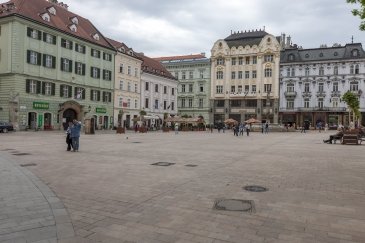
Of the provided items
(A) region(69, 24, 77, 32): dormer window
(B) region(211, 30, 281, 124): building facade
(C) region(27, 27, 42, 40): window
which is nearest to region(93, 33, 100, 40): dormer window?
(A) region(69, 24, 77, 32): dormer window

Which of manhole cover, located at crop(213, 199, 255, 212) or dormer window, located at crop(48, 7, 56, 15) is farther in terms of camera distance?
dormer window, located at crop(48, 7, 56, 15)

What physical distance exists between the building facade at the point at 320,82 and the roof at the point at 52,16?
3928 cm

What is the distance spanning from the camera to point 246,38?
76188 millimetres

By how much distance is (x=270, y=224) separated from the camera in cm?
548

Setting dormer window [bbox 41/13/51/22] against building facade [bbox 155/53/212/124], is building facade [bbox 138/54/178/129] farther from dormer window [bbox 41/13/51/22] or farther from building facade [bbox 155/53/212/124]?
dormer window [bbox 41/13/51/22]

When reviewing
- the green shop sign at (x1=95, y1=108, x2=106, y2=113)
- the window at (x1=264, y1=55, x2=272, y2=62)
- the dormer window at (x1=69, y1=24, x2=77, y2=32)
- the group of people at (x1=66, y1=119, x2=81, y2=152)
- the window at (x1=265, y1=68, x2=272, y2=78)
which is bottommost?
the group of people at (x1=66, y1=119, x2=81, y2=152)

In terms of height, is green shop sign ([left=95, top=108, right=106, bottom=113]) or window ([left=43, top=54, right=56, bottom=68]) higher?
window ([left=43, top=54, right=56, bottom=68])

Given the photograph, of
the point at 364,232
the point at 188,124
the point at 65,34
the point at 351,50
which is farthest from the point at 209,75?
the point at 364,232

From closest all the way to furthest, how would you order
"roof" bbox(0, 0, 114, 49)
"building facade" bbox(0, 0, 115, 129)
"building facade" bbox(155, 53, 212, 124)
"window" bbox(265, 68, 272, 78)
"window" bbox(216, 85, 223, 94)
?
"building facade" bbox(0, 0, 115, 129)
"roof" bbox(0, 0, 114, 49)
"window" bbox(265, 68, 272, 78)
"window" bbox(216, 85, 223, 94)
"building facade" bbox(155, 53, 212, 124)

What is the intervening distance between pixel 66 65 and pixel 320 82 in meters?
50.2

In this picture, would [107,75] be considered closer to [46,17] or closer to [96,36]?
[96,36]

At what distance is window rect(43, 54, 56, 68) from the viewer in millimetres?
41156

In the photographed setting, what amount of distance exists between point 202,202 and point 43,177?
4894mm

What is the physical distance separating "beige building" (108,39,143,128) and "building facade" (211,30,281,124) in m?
22.9
